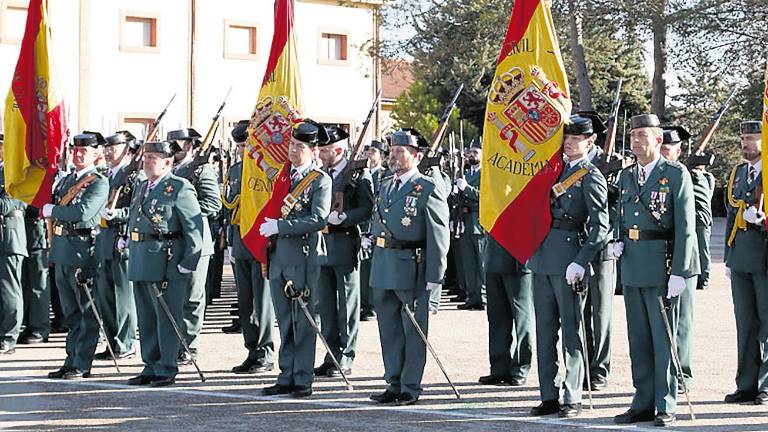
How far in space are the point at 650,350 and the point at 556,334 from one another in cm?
64

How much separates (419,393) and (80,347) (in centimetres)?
283

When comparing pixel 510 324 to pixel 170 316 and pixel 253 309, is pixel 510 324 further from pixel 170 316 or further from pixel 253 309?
pixel 170 316

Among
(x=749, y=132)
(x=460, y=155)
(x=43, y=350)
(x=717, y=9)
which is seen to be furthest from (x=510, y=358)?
(x=717, y=9)

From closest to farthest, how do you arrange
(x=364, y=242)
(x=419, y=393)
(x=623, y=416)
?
(x=623, y=416)
(x=419, y=393)
(x=364, y=242)

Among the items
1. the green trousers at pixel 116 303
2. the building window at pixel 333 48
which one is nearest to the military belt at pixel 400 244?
the green trousers at pixel 116 303

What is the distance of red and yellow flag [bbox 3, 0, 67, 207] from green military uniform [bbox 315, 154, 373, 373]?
8.07ft

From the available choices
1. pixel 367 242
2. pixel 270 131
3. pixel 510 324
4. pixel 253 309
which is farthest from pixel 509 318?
pixel 270 131

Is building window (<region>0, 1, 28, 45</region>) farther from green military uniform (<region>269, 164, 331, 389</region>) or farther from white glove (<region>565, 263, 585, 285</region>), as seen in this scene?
white glove (<region>565, 263, 585, 285</region>)

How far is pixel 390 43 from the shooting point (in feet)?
125

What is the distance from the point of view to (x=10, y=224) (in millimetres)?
12250

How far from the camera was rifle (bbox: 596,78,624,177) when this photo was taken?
10.5m

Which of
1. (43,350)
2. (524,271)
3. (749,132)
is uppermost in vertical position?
(749,132)

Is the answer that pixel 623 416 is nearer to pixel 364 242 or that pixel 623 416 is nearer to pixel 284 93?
pixel 364 242

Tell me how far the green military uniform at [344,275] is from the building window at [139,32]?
26.6 metres
